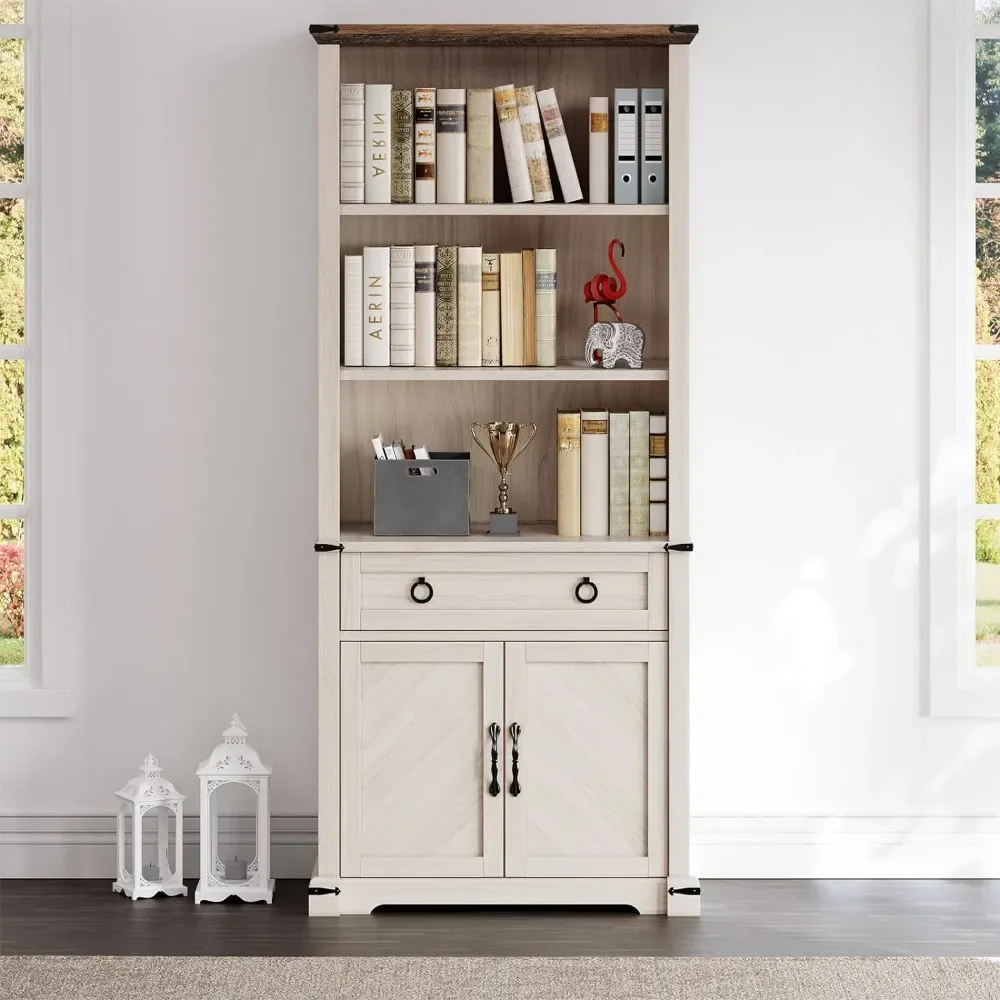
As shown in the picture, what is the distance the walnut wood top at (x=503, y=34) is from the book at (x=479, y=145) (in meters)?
A: 0.13

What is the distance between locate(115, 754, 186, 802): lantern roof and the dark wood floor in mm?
248

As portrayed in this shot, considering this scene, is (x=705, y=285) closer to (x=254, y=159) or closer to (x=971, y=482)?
(x=971, y=482)

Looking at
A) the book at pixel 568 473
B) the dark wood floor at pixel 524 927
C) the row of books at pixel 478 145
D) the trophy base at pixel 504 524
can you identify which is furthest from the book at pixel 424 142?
the dark wood floor at pixel 524 927

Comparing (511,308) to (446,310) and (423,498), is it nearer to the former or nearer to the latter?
(446,310)

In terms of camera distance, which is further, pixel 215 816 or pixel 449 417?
pixel 449 417

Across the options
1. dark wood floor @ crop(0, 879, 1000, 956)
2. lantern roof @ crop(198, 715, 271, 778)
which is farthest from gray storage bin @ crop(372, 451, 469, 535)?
dark wood floor @ crop(0, 879, 1000, 956)

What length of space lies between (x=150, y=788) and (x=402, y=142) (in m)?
1.67

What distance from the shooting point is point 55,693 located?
2.92 m

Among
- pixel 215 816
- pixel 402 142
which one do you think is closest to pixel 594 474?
pixel 402 142

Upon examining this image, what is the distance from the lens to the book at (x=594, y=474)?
270cm

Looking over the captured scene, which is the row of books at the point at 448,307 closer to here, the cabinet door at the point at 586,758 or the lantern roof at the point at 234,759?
the cabinet door at the point at 586,758

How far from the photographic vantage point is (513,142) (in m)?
2.64

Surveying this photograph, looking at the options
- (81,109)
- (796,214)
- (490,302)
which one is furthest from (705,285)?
(81,109)

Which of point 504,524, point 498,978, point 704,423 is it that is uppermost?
point 704,423
